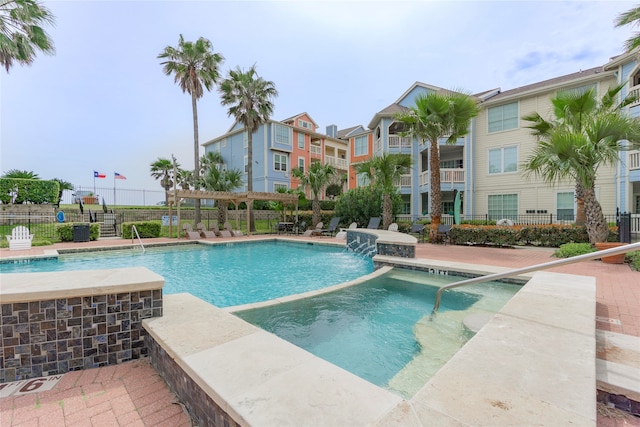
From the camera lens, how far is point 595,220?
30.3 feet

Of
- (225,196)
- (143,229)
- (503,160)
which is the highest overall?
(503,160)

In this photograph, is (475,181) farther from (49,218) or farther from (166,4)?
(49,218)

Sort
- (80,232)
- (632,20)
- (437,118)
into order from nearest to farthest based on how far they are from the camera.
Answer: (632,20) < (437,118) < (80,232)

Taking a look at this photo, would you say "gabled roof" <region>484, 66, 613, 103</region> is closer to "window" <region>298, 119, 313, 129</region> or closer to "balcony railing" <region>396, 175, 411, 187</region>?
"balcony railing" <region>396, 175, 411, 187</region>

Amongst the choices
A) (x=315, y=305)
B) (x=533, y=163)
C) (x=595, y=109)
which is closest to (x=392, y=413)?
(x=315, y=305)

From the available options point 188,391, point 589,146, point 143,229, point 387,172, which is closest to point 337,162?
point 387,172

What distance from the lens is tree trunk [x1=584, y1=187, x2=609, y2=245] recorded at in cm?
917

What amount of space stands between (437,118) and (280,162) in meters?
22.0

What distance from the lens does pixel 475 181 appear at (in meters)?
19.8

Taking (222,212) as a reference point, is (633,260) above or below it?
below

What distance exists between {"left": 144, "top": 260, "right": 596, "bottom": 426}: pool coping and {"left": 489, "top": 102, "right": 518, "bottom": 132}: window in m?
19.4

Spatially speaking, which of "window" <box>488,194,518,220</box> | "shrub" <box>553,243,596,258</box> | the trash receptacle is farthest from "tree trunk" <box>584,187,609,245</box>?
the trash receptacle

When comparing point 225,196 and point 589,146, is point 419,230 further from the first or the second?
point 225,196

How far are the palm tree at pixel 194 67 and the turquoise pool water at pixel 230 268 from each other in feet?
31.6
